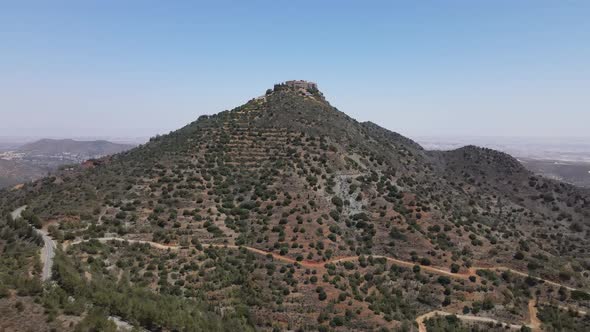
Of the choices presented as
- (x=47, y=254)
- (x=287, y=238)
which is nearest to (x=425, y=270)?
(x=287, y=238)

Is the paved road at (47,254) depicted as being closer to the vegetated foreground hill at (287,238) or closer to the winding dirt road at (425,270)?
the vegetated foreground hill at (287,238)

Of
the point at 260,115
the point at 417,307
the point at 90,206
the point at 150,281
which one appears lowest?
the point at 417,307

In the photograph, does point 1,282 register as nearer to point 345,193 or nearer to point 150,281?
point 150,281

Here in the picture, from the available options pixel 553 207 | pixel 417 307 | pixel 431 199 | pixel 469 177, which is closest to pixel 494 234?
pixel 431 199

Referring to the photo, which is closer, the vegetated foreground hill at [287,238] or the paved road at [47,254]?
the paved road at [47,254]

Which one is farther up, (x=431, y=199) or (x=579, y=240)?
(x=431, y=199)

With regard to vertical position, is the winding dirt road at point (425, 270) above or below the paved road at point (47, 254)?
below

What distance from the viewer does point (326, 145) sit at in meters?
72.2

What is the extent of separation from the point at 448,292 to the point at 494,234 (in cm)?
2495

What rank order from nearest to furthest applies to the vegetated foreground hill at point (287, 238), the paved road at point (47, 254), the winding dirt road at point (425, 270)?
the paved road at point (47, 254)
the vegetated foreground hill at point (287, 238)
the winding dirt road at point (425, 270)

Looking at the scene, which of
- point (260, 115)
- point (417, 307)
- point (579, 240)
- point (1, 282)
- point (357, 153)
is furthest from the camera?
point (260, 115)

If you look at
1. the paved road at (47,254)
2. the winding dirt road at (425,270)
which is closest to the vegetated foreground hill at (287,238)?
the winding dirt road at (425,270)

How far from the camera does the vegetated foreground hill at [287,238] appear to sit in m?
34.2

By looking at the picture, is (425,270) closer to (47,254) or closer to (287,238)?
(287,238)
